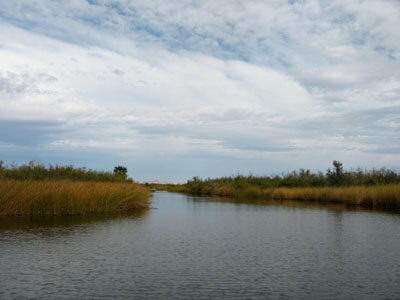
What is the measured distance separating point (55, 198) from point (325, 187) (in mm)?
23314

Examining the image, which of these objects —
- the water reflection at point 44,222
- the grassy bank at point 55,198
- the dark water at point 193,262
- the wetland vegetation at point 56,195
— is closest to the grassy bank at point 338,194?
the dark water at point 193,262

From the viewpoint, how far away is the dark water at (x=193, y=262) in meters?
5.16

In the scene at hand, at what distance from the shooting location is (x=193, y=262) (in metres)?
6.79

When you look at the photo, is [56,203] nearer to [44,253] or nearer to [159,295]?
[44,253]

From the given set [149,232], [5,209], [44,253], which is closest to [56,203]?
[5,209]

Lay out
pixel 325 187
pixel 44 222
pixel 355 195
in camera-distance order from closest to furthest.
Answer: pixel 44 222, pixel 355 195, pixel 325 187

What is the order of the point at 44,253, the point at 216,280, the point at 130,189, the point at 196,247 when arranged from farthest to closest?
1. the point at 130,189
2. the point at 196,247
3. the point at 44,253
4. the point at 216,280

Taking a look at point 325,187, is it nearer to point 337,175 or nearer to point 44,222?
point 337,175

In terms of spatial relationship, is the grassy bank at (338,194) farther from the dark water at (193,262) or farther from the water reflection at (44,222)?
the water reflection at (44,222)

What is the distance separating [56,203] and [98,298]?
32.7ft

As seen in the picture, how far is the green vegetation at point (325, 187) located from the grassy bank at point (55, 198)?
633 inches

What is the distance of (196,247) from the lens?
8242 millimetres

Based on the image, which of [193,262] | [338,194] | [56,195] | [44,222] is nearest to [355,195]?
[338,194]

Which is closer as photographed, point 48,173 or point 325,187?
point 48,173
